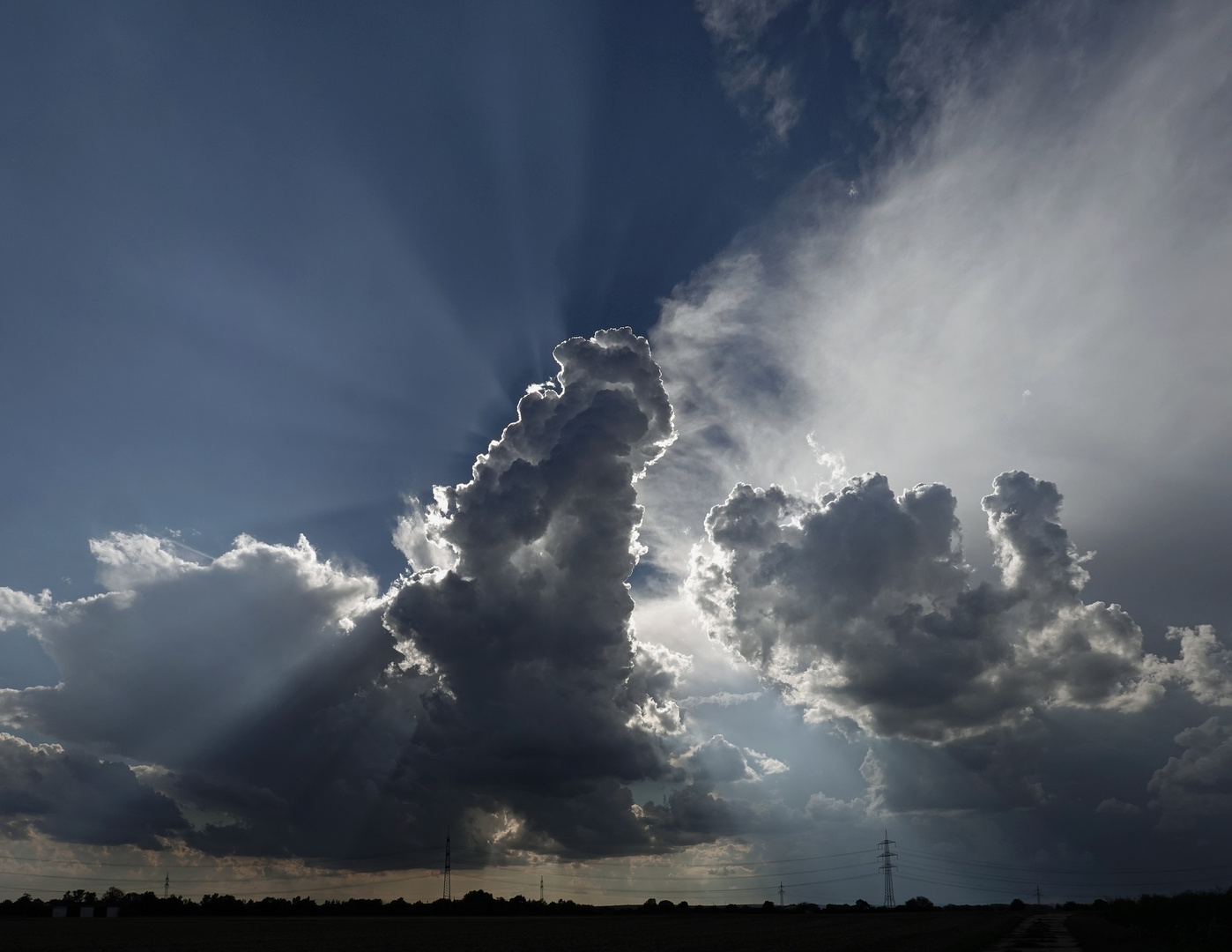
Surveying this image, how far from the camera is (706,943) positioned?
321 feet

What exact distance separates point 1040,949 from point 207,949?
96951 millimetres

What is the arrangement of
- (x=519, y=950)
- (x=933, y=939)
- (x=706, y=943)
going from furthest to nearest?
(x=933, y=939) < (x=706, y=943) < (x=519, y=950)

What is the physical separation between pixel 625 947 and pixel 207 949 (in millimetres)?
47004

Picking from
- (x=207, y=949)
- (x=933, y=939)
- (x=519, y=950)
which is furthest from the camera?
(x=933, y=939)

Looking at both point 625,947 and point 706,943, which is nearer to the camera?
point 625,947

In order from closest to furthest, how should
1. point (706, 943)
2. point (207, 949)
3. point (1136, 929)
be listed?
point (207, 949) → point (706, 943) → point (1136, 929)

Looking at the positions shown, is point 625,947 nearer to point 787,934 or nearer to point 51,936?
point 787,934

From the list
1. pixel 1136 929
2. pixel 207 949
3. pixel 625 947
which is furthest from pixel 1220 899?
pixel 207 949

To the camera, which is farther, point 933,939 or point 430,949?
point 933,939

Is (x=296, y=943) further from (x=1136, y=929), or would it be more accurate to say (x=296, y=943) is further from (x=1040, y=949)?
(x=1136, y=929)

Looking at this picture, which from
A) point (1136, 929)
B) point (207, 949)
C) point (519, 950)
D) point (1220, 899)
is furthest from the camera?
point (1136, 929)

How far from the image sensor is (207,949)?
88.1m

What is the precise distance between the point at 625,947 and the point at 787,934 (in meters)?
42.4

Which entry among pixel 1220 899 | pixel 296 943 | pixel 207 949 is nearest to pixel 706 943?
pixel 296 943
